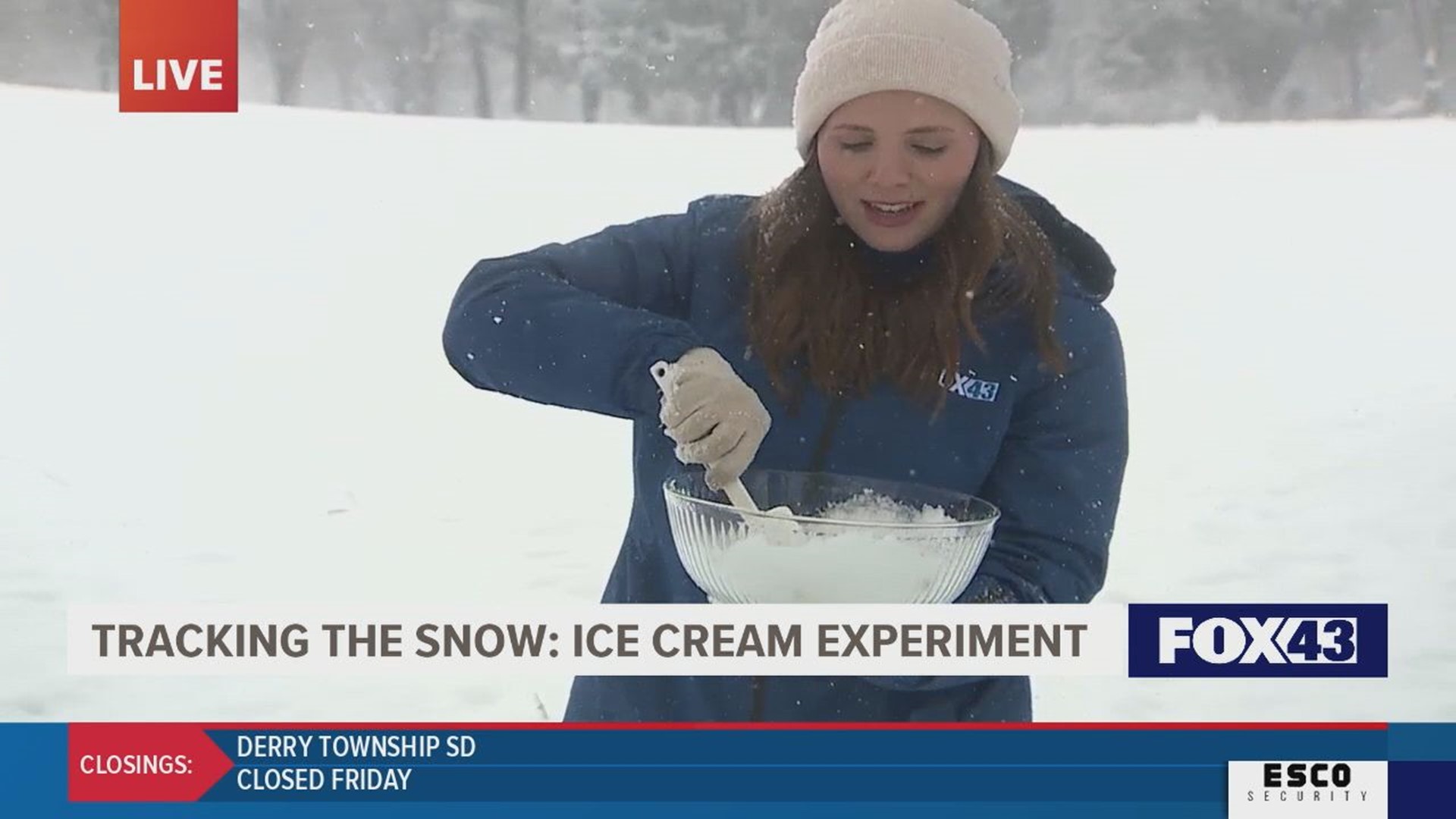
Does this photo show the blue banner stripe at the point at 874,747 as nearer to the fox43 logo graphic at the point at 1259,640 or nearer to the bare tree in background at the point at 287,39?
the fox43 logo graphic at the point at 1259,640

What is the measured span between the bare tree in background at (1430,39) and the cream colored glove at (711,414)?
2.43 ft

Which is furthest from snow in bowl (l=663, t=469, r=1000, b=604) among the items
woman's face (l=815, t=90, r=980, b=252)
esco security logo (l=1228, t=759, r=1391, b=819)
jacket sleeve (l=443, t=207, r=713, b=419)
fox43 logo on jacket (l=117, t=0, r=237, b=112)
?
fox43 logo on jacket (l=117, t=0, r=237, b=112)

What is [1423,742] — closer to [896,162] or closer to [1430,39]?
[1430,39]

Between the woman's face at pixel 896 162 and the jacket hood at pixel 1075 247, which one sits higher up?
the woman's face at pixel 896 162

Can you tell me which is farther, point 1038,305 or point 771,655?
point 771,655

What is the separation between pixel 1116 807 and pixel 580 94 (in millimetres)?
819

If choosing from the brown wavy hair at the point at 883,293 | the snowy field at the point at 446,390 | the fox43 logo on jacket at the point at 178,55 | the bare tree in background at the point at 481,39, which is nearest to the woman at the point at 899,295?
the brown wavy hair at the point at 883,293

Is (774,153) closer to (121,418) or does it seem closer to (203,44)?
(203,44)

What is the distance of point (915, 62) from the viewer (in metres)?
1.05

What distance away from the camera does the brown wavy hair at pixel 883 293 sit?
1090mm

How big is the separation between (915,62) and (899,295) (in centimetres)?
18

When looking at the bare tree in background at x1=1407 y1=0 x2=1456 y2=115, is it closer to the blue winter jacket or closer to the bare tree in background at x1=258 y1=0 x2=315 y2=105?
the blue winter jacket

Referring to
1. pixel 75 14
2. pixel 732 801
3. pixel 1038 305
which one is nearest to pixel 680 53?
pixel 1038 305

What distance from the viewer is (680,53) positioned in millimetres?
1302
